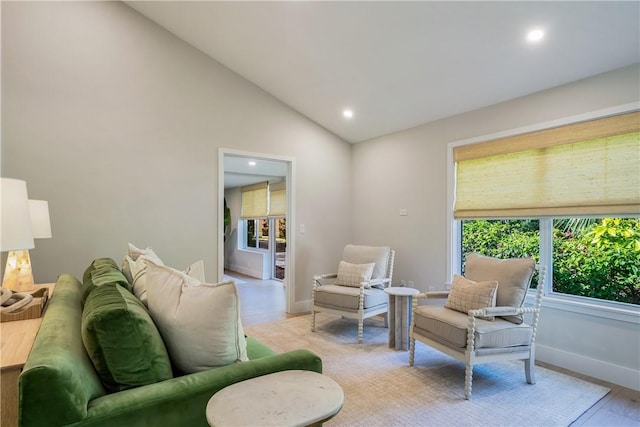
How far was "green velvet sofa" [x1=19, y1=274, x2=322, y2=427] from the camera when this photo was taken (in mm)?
954

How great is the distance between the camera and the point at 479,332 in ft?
8.25

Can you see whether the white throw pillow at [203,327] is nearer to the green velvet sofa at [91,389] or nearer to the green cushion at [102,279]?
the green velvet sofa at [91,389]

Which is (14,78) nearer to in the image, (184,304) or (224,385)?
(184,304)

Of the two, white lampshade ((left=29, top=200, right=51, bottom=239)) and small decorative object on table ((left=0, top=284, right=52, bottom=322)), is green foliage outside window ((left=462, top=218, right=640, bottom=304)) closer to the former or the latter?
small decorative object on table ((left=0, top=284, right=52, bottom=322))

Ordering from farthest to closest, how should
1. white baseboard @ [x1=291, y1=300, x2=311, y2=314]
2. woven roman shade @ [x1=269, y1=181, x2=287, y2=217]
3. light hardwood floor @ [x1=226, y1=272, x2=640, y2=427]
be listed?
1. woven roman shade @ [x1=269, y1=181, x2=287, y2=217]
2. white baseboard @ [x1=291, y1=300, x2=311, y2=314]
3. light hardwood floor @ [x1=226, y1=272, x2=640, y2=427]

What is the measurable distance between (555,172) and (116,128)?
4263mm

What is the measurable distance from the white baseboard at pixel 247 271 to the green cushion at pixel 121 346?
255 inches

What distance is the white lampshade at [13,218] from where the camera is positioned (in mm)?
1391

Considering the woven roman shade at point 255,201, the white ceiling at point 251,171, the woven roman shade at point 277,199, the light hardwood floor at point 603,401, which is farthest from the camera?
the woven roman shade at point 255,201

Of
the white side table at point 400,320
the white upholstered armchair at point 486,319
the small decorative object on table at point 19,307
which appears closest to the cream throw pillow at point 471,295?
the white upholstered armchair at point 486,319

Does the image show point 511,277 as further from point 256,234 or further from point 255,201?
point 256,234

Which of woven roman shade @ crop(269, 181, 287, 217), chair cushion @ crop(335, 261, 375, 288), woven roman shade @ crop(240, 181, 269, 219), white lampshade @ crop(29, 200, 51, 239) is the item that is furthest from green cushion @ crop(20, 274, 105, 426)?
woven roman shade @ crop(240, 181, 269, 219)

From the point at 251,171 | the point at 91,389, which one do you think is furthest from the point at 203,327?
the point at 251,171

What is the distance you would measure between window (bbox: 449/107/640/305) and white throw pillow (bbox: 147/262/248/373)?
2982mm
